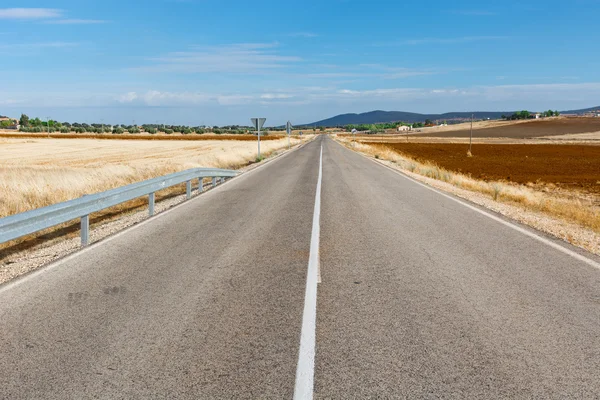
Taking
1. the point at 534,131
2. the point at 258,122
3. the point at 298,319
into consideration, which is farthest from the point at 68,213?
the point at 534,131

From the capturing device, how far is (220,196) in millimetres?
14742

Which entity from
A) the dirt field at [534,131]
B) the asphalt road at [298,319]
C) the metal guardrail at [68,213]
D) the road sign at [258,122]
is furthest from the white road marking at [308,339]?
the dirt field at [534,131]

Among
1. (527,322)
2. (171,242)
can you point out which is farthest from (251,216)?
(527,322)

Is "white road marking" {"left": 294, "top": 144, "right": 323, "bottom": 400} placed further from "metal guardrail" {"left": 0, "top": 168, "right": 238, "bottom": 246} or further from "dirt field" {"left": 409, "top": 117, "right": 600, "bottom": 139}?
"dirt field" {"left": 409, "top": 117, "right": 600, "bottom": 139}

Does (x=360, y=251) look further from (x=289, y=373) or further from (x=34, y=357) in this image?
(x=34, y=357)

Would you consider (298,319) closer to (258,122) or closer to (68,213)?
(68,213)

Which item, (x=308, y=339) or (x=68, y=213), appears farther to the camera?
(x=68, y=213)

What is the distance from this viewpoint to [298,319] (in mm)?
4805

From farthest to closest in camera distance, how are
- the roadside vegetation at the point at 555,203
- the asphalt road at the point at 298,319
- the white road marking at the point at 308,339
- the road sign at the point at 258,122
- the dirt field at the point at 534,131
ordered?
the dirt field at the point at 534,131 → the road sign at the point at 258,122 → the roadside vegetation at the point at 555,203 → the asphalt road at the point at 298,319 → the white road marking at the point at 308,339

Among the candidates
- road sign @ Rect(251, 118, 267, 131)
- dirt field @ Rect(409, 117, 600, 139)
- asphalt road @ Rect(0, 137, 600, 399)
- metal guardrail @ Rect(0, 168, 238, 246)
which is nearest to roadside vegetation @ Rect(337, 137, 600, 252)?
asphalt road @ Rect(0, 137, 600, 399)

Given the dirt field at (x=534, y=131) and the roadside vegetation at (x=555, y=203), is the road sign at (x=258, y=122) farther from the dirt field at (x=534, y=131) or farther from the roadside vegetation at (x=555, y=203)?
the dirt field at (x=534, y=131)

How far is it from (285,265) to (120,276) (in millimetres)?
2088

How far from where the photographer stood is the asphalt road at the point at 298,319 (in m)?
3.62

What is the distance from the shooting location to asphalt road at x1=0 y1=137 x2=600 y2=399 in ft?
11.9
